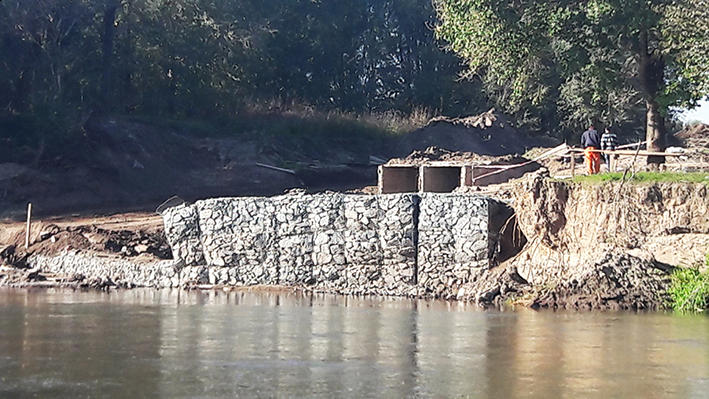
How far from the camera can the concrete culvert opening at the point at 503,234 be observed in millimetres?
25062

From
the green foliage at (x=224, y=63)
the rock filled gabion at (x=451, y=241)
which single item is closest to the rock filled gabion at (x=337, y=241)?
the rock filled gabion at (x=451, y=241)

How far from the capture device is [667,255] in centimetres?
2292

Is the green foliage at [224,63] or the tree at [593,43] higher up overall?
the green foliage at [224,63]

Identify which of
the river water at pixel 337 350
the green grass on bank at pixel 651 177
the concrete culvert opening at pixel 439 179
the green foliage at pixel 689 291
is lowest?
the river water at pixel 337 350

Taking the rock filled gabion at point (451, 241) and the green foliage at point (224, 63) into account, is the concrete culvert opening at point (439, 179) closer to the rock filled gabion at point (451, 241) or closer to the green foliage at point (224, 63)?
the rock filled gabion at point (451, 241)

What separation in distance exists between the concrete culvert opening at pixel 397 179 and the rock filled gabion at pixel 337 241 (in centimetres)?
704

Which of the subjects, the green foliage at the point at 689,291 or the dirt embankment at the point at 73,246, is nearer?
the green foliage at the point at 689,291

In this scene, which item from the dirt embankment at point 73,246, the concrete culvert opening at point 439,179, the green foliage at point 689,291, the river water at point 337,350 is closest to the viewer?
the river water at point 337,350

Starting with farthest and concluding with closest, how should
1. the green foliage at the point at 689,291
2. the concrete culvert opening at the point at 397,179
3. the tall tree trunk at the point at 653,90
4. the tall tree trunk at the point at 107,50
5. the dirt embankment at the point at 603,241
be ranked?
1. the tall tree trunk at the point at 107,50
2. the concrete culvert opening at the point at 397,179
3. the tall tree trunk at the point at 653,90
4. the dirt embankment at the point at 603,241
5. the green foliage at the point at 689,291

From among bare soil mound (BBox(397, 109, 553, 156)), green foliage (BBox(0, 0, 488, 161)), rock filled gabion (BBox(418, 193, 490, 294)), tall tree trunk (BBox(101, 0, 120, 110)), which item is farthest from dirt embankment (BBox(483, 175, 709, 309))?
tall tree trunk (BBox(101, 0, 120, 110))

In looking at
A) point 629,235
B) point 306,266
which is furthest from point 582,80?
point 306,266

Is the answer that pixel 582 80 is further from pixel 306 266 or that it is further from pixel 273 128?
pixel 273 128

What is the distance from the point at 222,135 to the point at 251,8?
9274 millimetres

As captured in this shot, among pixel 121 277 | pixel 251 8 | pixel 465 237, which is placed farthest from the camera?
pixel 251 8
